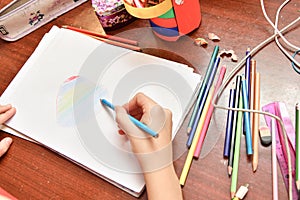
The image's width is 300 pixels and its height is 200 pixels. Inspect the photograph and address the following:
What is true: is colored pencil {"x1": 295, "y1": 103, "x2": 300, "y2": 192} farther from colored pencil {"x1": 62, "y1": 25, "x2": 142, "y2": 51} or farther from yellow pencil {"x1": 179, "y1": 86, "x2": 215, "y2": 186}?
colored pencil {"x1": 62, "y1": 25, "x2": 142, "y2": 51}

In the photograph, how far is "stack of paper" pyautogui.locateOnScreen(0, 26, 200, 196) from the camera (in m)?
0.61

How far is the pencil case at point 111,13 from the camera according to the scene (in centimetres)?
73

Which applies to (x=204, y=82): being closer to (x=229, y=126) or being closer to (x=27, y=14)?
(x=229, y=126)

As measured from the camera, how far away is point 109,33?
2.51 ft

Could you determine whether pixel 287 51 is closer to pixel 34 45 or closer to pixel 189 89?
pixel 189 89

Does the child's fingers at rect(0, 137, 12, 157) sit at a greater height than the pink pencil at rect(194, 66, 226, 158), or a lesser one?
greater

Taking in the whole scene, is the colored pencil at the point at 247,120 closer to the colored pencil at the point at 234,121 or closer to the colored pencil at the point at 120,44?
the colored pencil at the point at 234,121

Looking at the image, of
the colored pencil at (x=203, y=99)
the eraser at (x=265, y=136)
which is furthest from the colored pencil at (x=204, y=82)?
the eraser at (x=265, y=136)

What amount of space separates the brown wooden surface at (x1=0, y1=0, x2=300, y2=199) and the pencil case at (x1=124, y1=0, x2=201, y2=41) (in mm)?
30

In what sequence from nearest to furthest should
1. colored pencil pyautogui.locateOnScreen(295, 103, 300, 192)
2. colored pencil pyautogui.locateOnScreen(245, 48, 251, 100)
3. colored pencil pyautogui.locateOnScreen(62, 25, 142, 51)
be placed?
colored pencil pyautogui.locateOnScreen(295, 103, 300, 192), colored pencil pyautogui.locateOnScreen(245, 48, 251, 100), colored pencil pyautogui.locateOnScreen(62, 25, 142, 51)

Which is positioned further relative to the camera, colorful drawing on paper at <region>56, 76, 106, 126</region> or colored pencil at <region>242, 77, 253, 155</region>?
colorful drawing on paper at <region>56, 76, 106, 126</region>

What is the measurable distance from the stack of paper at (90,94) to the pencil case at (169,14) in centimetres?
6

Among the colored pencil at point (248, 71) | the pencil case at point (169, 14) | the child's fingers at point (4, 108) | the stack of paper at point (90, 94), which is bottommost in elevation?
the colored pencil at point (248, 71)

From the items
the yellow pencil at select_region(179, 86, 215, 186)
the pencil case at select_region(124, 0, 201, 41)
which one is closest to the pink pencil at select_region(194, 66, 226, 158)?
the yellow pencil at select_region(179, 86, 215, 186)
